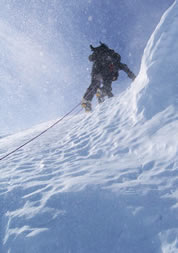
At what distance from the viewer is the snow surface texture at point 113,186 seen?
1.93m

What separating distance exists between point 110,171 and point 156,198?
0.93 meters

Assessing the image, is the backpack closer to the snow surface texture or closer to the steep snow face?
the steep snow face

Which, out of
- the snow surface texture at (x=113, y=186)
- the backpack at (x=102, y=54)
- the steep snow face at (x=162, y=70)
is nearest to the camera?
the snow surface texture at (x=113, y=186)

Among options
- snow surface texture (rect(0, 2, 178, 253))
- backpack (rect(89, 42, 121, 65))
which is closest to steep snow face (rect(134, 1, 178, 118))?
snow surface texture (rect(0, 2, 178, 253))

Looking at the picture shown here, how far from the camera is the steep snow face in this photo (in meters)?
4.00

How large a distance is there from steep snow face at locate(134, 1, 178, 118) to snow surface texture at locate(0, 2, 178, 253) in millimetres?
Result: 23

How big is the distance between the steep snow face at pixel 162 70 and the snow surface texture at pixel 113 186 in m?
0.02

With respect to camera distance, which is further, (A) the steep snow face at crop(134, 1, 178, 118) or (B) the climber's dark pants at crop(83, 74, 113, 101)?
(B) the climber's dark pants at crop(83, 74, 113, 101)

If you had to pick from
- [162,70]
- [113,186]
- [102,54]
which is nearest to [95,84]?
[102,54]

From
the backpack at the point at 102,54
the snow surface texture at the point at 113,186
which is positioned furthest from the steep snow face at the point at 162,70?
the backpack at the point at 102,54

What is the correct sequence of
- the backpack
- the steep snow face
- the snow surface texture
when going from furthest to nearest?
1. the backpack
2. the steep snow face
3. the snow surface texture

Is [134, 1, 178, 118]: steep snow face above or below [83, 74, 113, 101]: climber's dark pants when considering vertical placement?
below

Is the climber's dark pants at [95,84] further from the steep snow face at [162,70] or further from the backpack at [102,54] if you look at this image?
the steep snow face at [162,70]

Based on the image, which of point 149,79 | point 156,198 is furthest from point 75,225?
point 149,79
